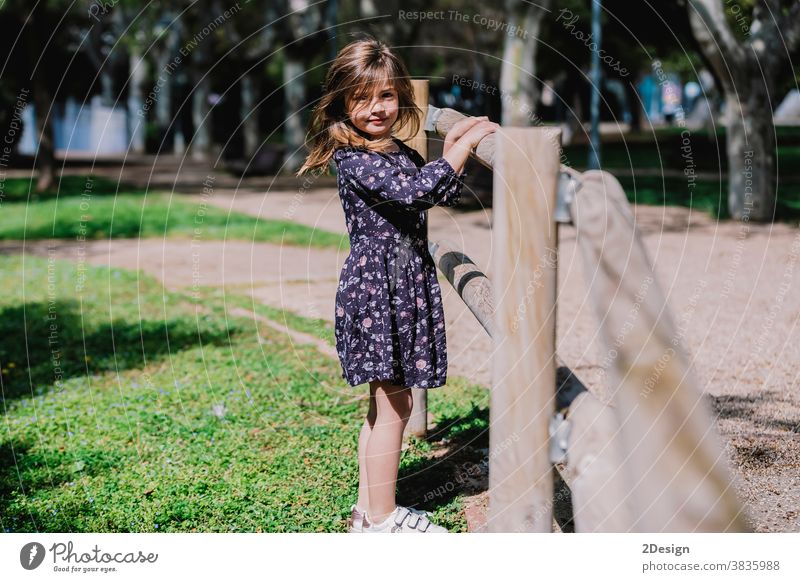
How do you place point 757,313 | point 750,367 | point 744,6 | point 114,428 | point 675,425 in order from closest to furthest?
point 675,425, point 114,428, point 750,367, point 757,313, point 744,6

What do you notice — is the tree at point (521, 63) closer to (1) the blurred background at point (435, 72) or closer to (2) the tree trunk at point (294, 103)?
(1) the blurred background at point (435, 72)

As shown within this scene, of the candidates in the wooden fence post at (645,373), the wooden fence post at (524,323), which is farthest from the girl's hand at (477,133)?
the wooden fence post at (645,373)

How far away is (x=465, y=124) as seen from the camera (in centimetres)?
324

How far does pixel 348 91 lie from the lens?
3465 millimetres

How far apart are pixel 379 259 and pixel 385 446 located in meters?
0.66

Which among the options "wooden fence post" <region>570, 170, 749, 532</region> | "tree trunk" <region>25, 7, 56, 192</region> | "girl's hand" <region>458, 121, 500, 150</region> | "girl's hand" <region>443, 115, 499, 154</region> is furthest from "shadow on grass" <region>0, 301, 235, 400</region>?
"tree trunk" <region>25, 7, 56, 192</region>

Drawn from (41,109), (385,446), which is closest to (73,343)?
(385,446)

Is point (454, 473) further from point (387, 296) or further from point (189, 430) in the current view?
point (189, 430)

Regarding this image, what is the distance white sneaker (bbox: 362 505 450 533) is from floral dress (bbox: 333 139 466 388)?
0.49 m

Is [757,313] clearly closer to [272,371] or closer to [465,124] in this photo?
[272,371]

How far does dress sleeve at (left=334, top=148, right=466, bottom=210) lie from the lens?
3.15 metres
